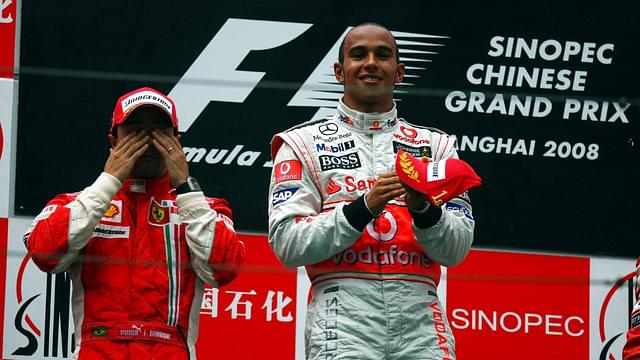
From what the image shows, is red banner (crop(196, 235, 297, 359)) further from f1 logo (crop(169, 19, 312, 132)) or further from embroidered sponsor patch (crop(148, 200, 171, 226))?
embroidered sponsor patch (crop(148, 200, 171, 226))

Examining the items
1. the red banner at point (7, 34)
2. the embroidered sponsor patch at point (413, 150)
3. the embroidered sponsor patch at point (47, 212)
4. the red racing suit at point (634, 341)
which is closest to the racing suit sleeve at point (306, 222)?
A: the embroidered sponsor patch at point (413, 150)

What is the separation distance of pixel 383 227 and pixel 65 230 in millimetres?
753

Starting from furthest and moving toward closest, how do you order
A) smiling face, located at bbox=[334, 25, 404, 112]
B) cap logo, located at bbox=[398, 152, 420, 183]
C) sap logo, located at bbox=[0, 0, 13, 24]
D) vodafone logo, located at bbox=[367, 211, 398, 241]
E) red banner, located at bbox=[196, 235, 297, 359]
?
sap logo, located at bbox=[0, 0, 13, 24] < red banner, located at bbox=[196, 235, 297, 359] < smiling face, located at bbox=[334, 25, 404, 112] < vodafone logo, located at bbox=[367, 211, 398, 241] < cap logo, located at bbox=[398, 152, 420, 183]

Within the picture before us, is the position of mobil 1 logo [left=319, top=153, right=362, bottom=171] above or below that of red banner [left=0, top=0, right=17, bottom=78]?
below

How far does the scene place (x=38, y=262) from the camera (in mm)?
3582

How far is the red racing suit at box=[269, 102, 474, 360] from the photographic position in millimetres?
3434

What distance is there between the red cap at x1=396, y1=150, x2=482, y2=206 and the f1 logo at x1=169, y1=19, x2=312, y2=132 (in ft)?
4.49

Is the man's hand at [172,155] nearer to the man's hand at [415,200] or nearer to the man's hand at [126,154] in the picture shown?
the man's hand at [126,154]

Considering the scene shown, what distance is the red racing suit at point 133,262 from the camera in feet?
11.6

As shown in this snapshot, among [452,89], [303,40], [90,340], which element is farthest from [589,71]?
[90,340]

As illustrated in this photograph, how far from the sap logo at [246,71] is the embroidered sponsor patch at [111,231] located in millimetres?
1020

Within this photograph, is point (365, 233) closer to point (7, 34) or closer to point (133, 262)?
point (133, 262)

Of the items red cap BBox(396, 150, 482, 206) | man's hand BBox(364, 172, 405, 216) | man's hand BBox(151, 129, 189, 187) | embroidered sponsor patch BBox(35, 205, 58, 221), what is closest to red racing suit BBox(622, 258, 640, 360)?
red cap BBox(396, 150, 482, 206)

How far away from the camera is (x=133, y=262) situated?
360 cm
